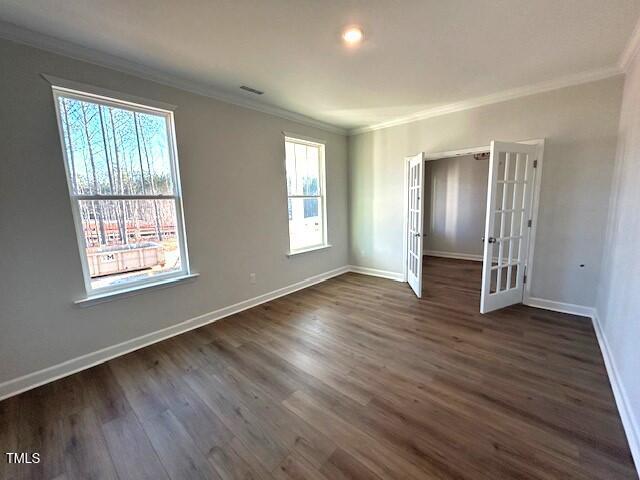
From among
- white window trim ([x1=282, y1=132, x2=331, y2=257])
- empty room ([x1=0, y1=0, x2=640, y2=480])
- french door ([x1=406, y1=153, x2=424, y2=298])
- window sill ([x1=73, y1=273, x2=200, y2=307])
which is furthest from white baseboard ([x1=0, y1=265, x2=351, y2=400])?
french door ([x1=406, y1=153, x2=424, y2=298])

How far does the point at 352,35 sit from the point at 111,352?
11.4ft

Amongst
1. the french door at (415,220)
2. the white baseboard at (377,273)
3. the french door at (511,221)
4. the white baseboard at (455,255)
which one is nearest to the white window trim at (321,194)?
the white baseboard at (377,273)

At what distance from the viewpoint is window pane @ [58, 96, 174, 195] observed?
2248 mm

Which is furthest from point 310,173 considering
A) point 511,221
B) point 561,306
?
point 561,306

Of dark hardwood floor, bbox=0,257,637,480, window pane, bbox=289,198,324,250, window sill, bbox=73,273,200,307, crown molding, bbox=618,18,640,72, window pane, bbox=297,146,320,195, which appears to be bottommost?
dark hardwood floor, bbox=0,257,637,480

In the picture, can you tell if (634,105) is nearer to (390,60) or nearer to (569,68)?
(569,68)

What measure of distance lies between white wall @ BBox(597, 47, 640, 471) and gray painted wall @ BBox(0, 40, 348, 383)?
138 inches

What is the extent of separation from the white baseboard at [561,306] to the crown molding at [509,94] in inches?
99.5

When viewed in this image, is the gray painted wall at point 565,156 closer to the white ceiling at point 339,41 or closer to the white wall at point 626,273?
the white wall at point 626,273

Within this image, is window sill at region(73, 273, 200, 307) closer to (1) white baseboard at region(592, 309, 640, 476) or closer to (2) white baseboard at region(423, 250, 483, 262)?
(1) white baseboard at region(592, 309, 640, 476)

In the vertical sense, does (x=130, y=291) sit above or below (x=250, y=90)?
below

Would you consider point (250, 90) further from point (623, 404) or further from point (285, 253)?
point (623, 404)

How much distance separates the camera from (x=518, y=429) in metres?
1.63

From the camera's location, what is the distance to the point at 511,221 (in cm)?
338
